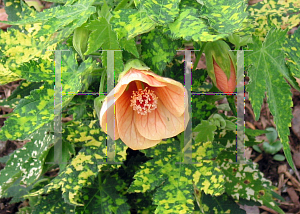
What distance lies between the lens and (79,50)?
25.7 inches

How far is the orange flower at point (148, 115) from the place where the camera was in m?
0.65

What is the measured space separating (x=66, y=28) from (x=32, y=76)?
13cm

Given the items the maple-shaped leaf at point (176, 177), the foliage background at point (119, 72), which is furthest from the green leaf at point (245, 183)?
the maple-shaped leaf at point (176, 177)

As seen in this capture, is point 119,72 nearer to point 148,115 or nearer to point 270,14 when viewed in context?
point 148,115

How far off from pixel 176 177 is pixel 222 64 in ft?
1.03

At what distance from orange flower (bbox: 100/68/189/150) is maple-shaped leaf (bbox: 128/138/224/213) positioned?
157 mm

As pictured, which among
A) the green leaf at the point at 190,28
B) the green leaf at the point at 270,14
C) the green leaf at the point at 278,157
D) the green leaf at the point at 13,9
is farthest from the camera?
the green leaf at the point at 278,157

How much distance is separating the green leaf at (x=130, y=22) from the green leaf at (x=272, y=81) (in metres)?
0.27

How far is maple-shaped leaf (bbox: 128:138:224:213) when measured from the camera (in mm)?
771

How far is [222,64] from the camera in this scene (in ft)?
2.33

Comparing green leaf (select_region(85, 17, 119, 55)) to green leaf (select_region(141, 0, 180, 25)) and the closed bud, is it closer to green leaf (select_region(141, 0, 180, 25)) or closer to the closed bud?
green leaf (select_region(141, 0, 180, 25))
